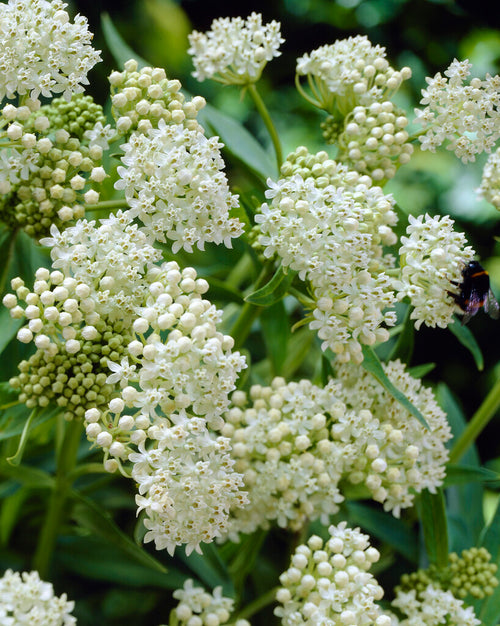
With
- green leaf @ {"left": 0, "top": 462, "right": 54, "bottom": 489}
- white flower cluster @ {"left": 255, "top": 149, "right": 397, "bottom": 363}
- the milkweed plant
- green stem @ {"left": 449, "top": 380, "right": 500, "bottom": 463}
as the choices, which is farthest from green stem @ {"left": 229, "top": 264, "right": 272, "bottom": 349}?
green stem @ {"left": 449, "top": 380, "right": 500, "bottom": 463}

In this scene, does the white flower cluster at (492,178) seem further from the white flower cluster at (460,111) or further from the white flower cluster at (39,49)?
the white flower cluster at (39,49)

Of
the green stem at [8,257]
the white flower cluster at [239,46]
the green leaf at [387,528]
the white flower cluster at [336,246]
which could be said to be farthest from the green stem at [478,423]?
the green stem at [8,257]

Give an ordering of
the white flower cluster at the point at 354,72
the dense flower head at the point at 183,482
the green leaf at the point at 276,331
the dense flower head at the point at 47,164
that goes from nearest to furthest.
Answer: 1. the dense flower head at the point at 183,482
2. the dense flower head at the point at 47,164
3. the white flower cluster at the point at 354,72
4. the green leaf at the point at 276,331

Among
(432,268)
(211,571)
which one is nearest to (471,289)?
(432,268)

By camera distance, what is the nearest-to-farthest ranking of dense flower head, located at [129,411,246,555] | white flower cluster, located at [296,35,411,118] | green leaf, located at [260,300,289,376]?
dense flower head, located at [129,411,246,555] → white flower cluster, located at [296,35,411,118] → green leaf, located at [260,300,289,376]

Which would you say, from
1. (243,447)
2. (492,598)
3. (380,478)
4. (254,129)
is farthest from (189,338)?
(254,129)

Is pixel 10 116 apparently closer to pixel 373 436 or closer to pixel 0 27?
pixel 0 27

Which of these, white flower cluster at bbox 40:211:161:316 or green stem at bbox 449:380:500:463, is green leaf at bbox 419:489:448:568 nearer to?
green stem at bbox 449:380:500:463
